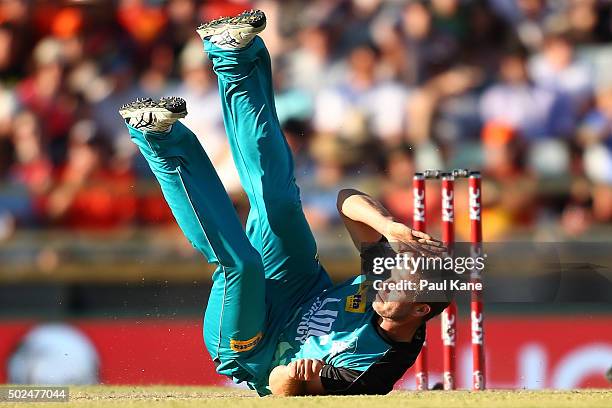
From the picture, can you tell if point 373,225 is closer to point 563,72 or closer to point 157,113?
point 157,113

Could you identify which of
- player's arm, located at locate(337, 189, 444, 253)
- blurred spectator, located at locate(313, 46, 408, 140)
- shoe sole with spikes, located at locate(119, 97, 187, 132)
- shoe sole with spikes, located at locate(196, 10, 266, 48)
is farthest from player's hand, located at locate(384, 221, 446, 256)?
blurred spectator, located at locate(313, 46, 408, 140)

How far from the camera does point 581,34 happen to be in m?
10.3

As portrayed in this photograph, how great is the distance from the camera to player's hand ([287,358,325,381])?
5270mm

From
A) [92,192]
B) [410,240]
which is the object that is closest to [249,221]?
[410,240]

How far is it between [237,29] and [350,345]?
5.42 ft

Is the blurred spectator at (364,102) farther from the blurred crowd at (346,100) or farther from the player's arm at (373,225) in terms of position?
the player's arm at (373,225)

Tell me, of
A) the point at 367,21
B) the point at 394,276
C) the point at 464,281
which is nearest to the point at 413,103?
the point at 367,21

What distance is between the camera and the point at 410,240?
17.1 feet

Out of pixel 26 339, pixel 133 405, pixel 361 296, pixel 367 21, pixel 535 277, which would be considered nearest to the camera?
pixel 133 405

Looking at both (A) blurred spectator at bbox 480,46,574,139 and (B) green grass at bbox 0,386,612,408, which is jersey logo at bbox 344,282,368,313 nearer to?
(B) green grass at bbox 0,386,612,408

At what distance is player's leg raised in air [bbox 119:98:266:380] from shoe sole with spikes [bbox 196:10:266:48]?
22.7 inches

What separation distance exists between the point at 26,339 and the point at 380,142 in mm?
3187

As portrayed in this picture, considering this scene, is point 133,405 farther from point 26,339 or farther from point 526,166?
point 526,166

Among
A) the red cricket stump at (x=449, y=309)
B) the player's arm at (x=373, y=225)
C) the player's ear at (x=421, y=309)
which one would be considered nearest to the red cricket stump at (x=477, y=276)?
the red cricket stump at (x=449, y=309)
